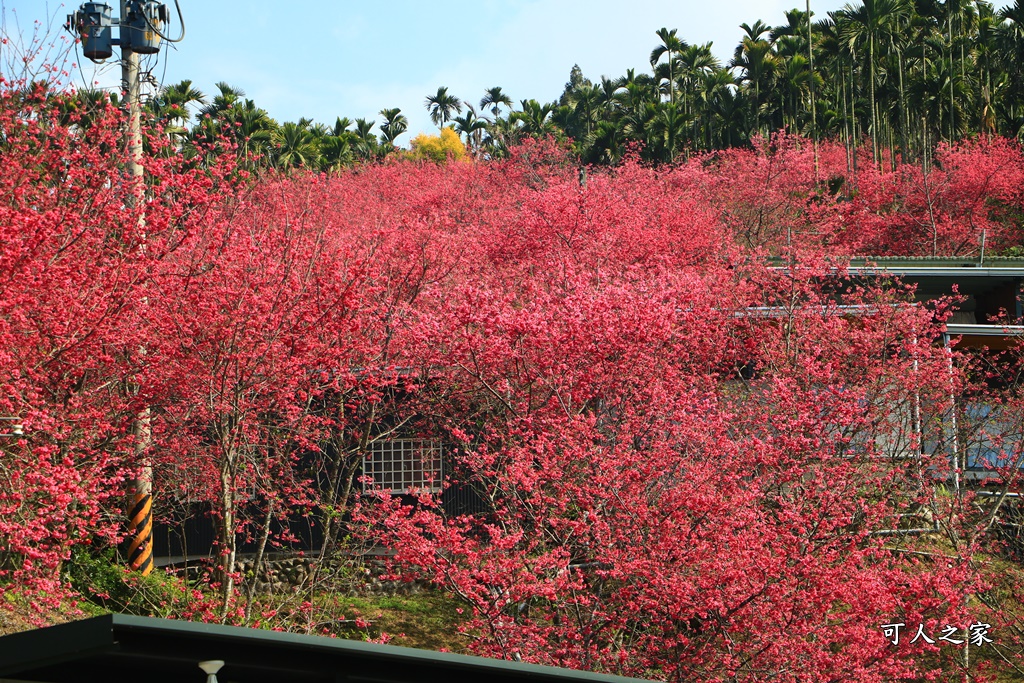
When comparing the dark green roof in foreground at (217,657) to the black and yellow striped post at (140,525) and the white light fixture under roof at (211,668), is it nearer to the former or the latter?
the white light fixture under roof at (211,668)

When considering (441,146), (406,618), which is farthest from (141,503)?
(441,146)

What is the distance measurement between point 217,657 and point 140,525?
13212mm

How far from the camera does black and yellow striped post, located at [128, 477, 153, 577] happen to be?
16.9 metres

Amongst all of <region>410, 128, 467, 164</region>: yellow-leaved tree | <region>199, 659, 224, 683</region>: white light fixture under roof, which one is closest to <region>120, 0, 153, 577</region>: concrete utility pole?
<region>199, 659, 224, 683</region>: white light fixture under roof

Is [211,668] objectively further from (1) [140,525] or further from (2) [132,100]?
(2) [132,100]

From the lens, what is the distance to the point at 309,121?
65.4 metres

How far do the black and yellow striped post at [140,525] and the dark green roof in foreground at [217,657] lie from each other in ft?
40.2

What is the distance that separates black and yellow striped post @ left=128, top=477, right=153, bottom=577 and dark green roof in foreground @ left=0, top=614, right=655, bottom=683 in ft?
40.2

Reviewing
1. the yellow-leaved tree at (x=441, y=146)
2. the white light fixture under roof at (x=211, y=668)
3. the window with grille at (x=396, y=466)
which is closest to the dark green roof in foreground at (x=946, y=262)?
the window with grille at (x=396, y=466)

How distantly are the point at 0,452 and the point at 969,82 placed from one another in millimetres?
55382

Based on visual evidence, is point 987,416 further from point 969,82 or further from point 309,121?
point 309,121

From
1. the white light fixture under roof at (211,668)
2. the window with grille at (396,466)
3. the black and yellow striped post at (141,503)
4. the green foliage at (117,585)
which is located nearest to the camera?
the white light fixture under roof at (211,668)

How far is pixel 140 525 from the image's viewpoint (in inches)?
672

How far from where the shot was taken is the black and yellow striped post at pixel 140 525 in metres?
16.9
